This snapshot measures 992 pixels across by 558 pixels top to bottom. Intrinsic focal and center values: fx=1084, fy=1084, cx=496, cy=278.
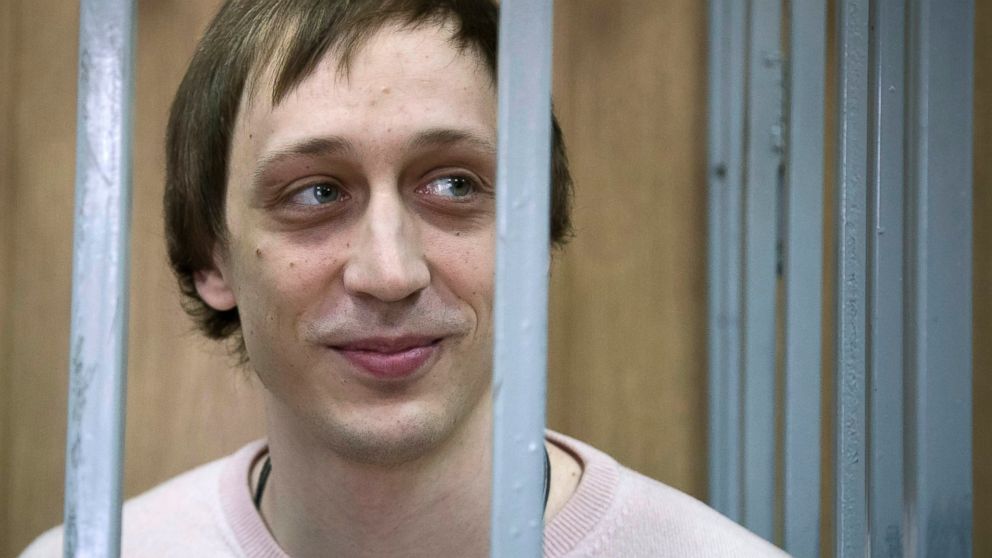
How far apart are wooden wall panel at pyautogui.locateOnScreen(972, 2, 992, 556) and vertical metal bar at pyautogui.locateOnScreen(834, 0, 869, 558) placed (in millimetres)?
499

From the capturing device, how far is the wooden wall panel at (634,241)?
1.62 m

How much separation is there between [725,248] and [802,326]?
268 millimetres

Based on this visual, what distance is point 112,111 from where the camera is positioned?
0.73m

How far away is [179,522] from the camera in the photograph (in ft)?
4.12

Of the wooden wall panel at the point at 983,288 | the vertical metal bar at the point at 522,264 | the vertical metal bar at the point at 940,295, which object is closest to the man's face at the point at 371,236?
the vertical metal bar at the point at 522,264

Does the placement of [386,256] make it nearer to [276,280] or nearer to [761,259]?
[276,280]

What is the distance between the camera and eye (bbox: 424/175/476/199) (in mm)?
1055

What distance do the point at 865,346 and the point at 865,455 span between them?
0.10m

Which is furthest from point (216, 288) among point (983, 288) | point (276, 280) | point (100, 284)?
point (983, 288)

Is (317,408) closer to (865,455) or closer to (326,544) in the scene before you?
(326,544)

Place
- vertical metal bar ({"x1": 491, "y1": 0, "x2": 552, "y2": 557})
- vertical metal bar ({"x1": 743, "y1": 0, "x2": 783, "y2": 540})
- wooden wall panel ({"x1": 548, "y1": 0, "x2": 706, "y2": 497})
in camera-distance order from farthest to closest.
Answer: wooden wall panel ({"x1": 548, "y1": 0, "x2": 706, "y2": 497}) < vertical metal bar ({"x1": 743, "y1": 0, "x2": 783, "y2": 540}) < vertical metal bar ({"x1": 491, "y1": 0, "x2": 552, "y2": 557})

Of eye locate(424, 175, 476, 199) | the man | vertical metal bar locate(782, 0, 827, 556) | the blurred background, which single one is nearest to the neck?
the man

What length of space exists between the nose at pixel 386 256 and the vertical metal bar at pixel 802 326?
0.43 meters

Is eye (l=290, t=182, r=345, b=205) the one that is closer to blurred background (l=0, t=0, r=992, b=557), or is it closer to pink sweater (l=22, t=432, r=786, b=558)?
pink sweater (l=22, t=432, r=786, b=558)
